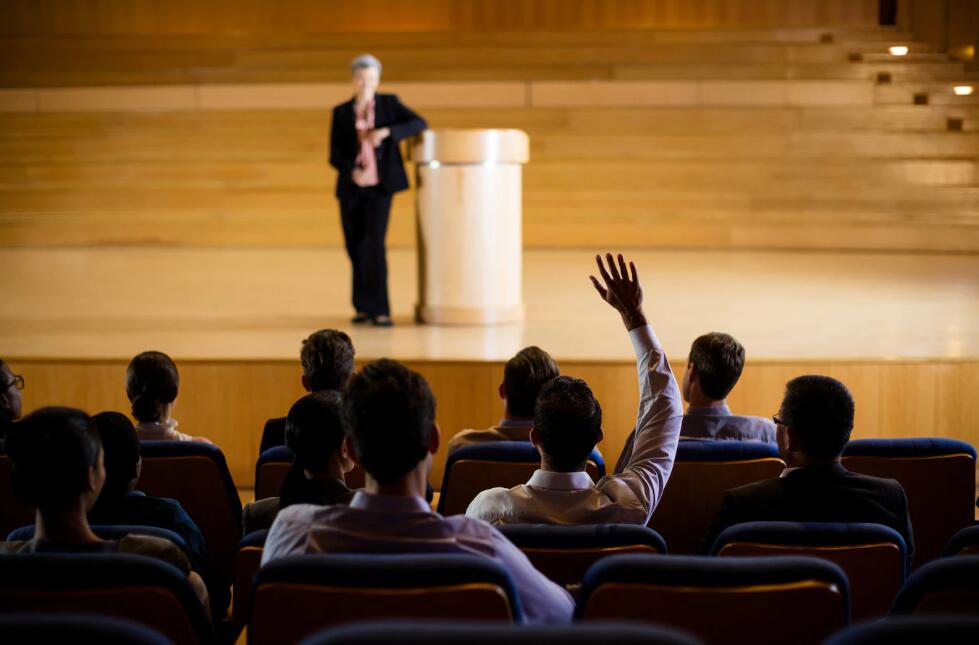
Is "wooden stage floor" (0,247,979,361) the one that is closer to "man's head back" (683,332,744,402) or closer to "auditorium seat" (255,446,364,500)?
"man's head back" (683,332,744,402)

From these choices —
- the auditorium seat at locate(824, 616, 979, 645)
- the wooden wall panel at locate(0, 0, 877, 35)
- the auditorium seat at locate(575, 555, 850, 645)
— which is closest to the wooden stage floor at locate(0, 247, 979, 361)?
the auditorium seat at locate(575, 555, 850, 645)

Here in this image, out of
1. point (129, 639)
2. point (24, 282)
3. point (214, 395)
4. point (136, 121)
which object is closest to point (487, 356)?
point (214, 395)

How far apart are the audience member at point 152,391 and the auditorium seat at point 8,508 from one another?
1.17ft

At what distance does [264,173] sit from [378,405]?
8333mm

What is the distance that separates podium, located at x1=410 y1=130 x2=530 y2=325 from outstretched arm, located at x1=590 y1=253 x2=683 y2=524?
9.49ft

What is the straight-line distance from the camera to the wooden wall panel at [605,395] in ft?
14.5

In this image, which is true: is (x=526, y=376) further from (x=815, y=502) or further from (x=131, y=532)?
(x=131, y=532)

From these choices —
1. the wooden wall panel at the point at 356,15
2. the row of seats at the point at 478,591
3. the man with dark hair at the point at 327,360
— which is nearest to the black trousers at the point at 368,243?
the man with dark hair at the point at 327,360

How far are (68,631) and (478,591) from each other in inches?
20.8

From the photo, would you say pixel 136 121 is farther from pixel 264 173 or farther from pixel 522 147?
pixel 522 147

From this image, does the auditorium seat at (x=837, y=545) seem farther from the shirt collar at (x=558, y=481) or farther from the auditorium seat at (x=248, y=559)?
the auditorium seat at (x=248, y=559)

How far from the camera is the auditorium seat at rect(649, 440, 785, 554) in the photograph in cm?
272

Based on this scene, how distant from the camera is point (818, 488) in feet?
7.30

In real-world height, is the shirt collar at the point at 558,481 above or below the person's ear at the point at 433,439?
below
